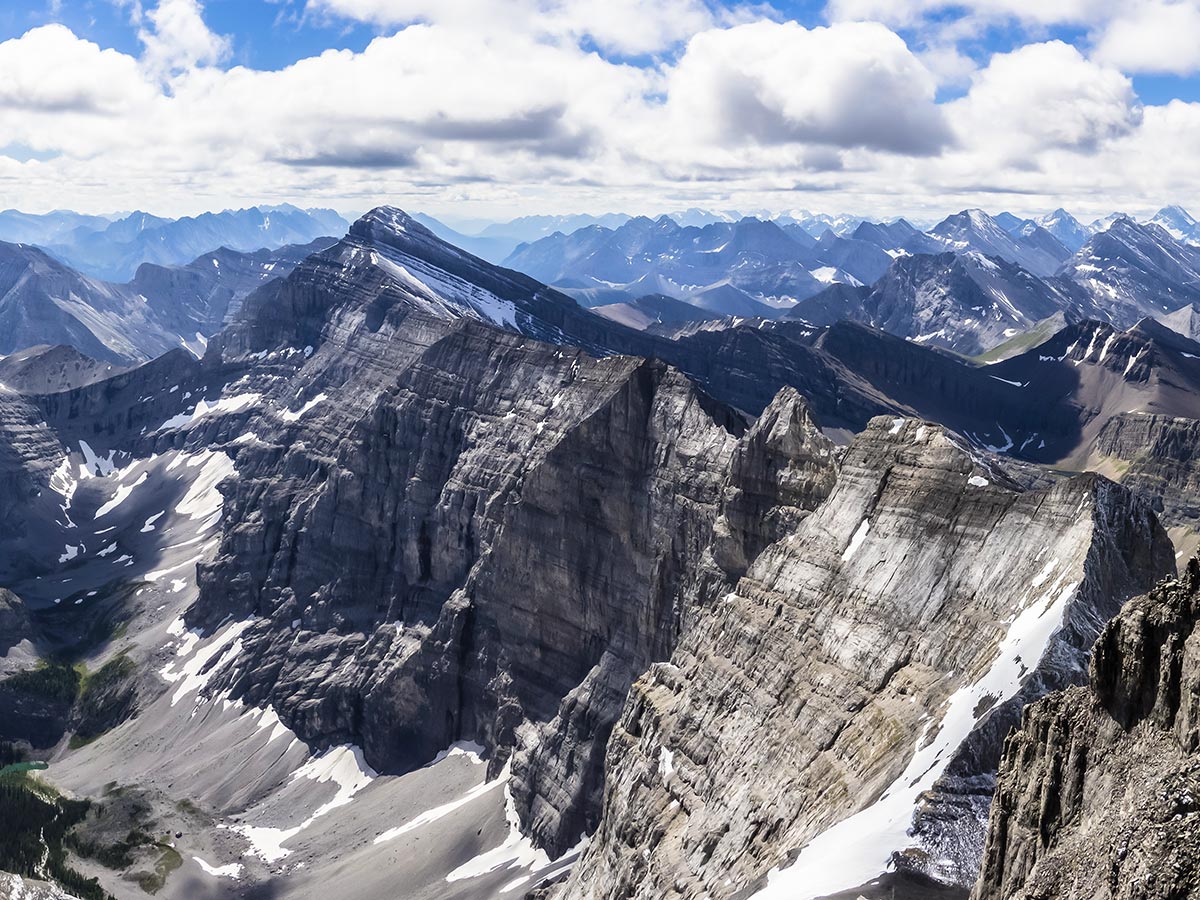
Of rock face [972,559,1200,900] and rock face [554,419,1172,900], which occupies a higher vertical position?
rock face [972,559,1200,900]

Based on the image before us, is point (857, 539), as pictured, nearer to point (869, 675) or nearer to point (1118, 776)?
point (869, 675)

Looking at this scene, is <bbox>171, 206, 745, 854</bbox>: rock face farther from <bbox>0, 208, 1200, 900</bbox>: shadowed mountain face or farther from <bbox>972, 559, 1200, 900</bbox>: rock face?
<bbox>972, 559, 1200, 900</bbox>: rock face

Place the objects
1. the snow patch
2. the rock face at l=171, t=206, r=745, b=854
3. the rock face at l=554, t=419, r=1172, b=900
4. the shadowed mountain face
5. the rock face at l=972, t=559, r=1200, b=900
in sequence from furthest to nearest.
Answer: the rock face at l=171, t=206, r=745, b=854 → the snow patch → the shadowed mountain face → the rock face at l=554, t=419, r=1172, b=900 → the rock face at l=972, t=559, r=1200, b=900

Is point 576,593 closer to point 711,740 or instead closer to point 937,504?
point 711,740

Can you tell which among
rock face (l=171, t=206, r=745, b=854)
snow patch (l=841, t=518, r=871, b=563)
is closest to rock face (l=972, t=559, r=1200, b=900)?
snow patch (l=841, t=518, r=871, b=563)

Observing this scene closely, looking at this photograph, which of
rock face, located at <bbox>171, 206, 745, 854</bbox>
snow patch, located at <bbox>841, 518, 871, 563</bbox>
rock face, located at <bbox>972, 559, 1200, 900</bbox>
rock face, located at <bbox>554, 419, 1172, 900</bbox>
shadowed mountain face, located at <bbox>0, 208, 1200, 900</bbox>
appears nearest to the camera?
rock face, located at <bbox>972, 559, 1200, 900</bbox>

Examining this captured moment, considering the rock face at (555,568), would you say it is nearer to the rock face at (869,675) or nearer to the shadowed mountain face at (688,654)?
the shadowed mountain face at (688,654)

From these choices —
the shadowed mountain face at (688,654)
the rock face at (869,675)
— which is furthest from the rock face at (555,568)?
the rock face at (869,675)
